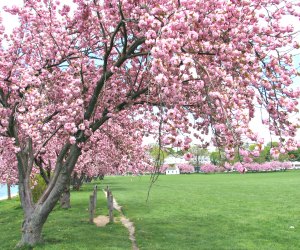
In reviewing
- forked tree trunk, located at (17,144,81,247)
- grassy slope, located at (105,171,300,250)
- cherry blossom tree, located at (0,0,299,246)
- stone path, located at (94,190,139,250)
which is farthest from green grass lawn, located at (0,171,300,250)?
cherry blossom tree, located at (0,0,299,246)

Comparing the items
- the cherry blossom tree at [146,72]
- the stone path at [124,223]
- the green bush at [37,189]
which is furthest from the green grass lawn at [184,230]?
the green bush at [37,189]

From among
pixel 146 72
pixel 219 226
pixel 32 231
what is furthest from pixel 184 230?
pixel 146 72

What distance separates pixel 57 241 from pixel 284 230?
9.82 m

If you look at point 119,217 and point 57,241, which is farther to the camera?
point 119,217

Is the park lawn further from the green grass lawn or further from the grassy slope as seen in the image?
the grassy slope

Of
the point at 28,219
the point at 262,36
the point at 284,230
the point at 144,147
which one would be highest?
the point at 262,36

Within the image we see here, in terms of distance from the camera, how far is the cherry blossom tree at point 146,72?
7.70 m

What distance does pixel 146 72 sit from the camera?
10.4m

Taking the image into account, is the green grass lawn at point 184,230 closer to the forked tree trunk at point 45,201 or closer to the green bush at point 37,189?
the forked tree trunk at point 45,201

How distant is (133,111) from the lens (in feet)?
54.3

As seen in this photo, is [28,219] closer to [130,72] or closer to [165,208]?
[130,72]

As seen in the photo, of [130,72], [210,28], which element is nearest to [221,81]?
[210,28]

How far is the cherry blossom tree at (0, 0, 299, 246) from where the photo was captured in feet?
25.3

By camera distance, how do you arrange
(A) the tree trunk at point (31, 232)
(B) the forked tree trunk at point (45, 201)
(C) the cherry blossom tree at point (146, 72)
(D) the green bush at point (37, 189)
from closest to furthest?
(C) the cherry blossom tree at point (146, 72), (B) the forked tree trunk at point (45, 201), (A) the tree trunk at point (31, 232), (D) the green bush at point (37, 189)
